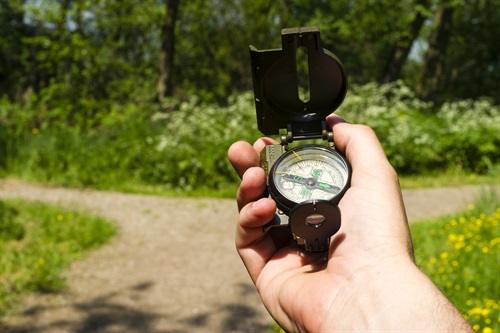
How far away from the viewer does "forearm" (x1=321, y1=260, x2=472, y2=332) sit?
155 centimetres

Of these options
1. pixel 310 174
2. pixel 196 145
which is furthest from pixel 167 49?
pixel 310 174

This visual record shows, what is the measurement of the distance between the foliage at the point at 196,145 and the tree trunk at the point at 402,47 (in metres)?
5.91

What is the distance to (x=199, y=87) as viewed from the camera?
23.8 m

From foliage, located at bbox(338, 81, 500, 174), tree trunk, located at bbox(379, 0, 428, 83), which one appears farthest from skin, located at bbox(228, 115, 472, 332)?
tree trunk, located at bbox(379, 0, 428, 83)

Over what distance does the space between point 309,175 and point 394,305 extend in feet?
2.36

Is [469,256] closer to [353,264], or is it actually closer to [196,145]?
[353,264]

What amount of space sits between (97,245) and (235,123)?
3.76 meters

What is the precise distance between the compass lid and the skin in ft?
0.37

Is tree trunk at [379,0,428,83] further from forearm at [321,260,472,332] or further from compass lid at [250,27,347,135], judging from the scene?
forearm at [321,260,472,332]

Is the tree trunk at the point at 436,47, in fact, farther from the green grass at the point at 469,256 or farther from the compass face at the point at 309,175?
the compass face at the point at 309,175

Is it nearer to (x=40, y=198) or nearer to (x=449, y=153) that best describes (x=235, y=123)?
(x=40, y=198)

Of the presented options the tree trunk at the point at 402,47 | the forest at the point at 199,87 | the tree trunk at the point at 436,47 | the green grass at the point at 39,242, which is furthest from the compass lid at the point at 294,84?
the tree trunk at the point at 436,47

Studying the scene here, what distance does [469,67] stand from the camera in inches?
1075

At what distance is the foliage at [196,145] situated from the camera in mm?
8898
